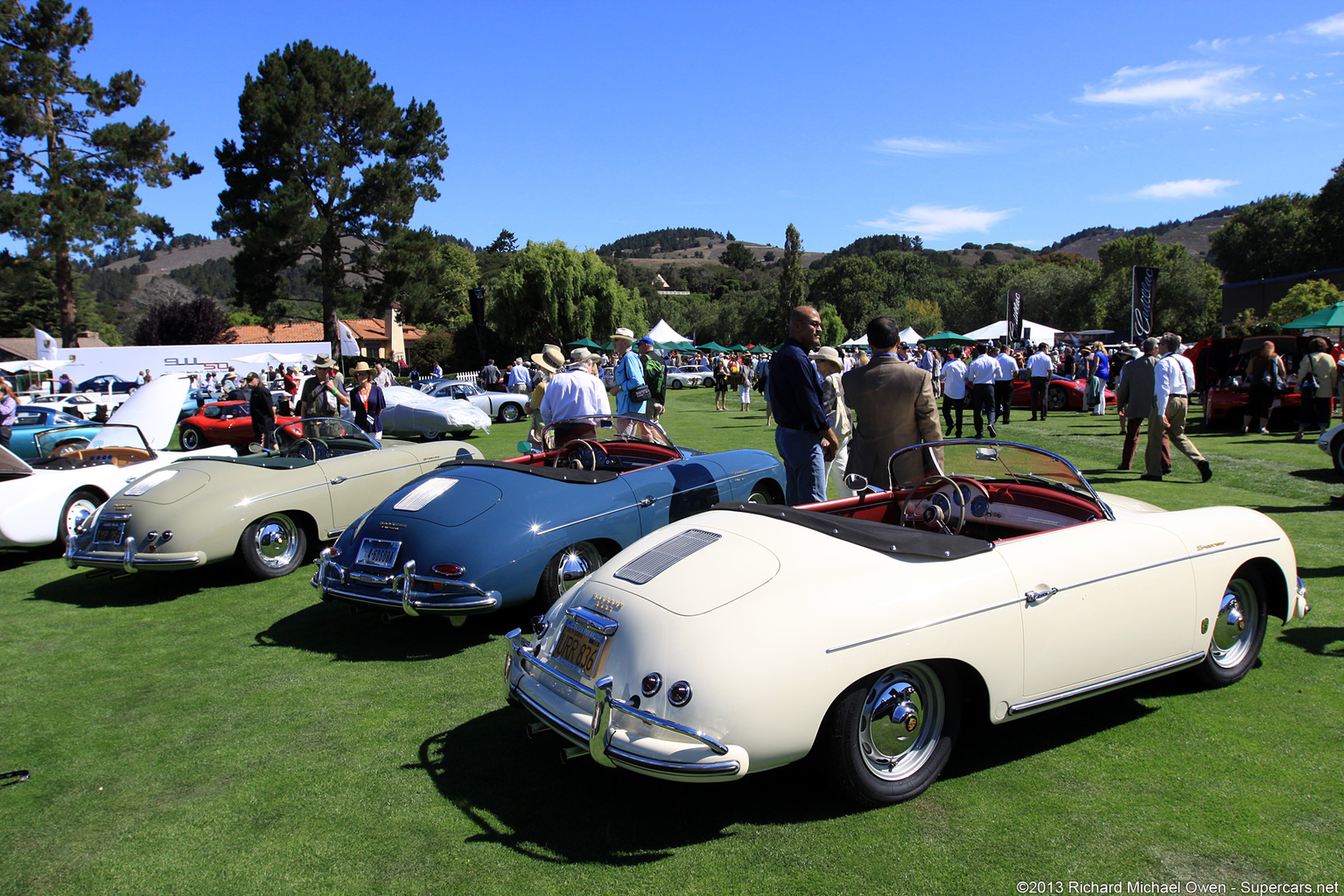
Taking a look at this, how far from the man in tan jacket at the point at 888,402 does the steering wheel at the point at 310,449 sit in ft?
15.3

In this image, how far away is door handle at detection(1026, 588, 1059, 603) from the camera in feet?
10.3

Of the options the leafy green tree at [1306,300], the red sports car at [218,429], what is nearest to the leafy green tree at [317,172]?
the red sports car at [218,429]

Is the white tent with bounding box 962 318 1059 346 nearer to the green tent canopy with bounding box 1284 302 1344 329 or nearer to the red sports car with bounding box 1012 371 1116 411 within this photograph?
the red sports car with bounding box 1012 371 1116 411

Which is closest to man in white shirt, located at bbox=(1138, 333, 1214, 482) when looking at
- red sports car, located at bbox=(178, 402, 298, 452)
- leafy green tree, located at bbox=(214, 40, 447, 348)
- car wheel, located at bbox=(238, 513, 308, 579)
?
car wheel, located at bbox=(238, 513, 308, 579)

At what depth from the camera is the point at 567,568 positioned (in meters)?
5.03

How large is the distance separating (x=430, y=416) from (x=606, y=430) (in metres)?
13.2

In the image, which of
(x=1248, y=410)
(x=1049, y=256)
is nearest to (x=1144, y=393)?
(x=1248, y=410)

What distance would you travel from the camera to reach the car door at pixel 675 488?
17.9 ft

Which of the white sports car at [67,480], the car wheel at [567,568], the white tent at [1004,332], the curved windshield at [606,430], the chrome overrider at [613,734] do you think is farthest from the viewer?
the white tent at [1004,332]

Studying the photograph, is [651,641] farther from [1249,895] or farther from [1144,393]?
[1144,393]

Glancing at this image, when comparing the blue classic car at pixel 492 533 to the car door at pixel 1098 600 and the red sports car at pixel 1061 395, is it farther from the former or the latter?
the red sports car at pixel 1061 395

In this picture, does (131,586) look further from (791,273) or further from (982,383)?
(791,273)

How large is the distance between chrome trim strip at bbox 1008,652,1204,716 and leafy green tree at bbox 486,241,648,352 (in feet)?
146

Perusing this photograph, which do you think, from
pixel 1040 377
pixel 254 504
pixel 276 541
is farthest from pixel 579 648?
pixel 1040 377
